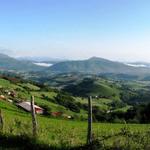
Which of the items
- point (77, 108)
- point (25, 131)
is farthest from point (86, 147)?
point (77, 108)

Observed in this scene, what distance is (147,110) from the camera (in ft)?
242

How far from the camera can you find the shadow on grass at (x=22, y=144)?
1421cm

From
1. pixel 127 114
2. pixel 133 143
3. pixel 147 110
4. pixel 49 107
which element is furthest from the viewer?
pixel 49 107

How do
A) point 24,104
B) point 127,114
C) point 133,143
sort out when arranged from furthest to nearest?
point 24,104 → point 127,114 → point 133,143

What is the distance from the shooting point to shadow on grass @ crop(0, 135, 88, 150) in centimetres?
1421

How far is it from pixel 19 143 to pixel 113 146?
443cm

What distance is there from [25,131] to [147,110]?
60098 millimetres

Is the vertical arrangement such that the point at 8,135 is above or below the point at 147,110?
above

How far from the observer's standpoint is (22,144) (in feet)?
49.8

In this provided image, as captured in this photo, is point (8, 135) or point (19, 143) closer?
point (19, 143)

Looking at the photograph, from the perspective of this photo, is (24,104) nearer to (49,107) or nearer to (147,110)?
(49,107)

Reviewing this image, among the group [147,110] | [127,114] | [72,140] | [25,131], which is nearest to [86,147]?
[72,140]

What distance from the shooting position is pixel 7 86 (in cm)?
13600

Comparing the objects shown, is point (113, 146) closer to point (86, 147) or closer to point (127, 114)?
point (86, 147)
